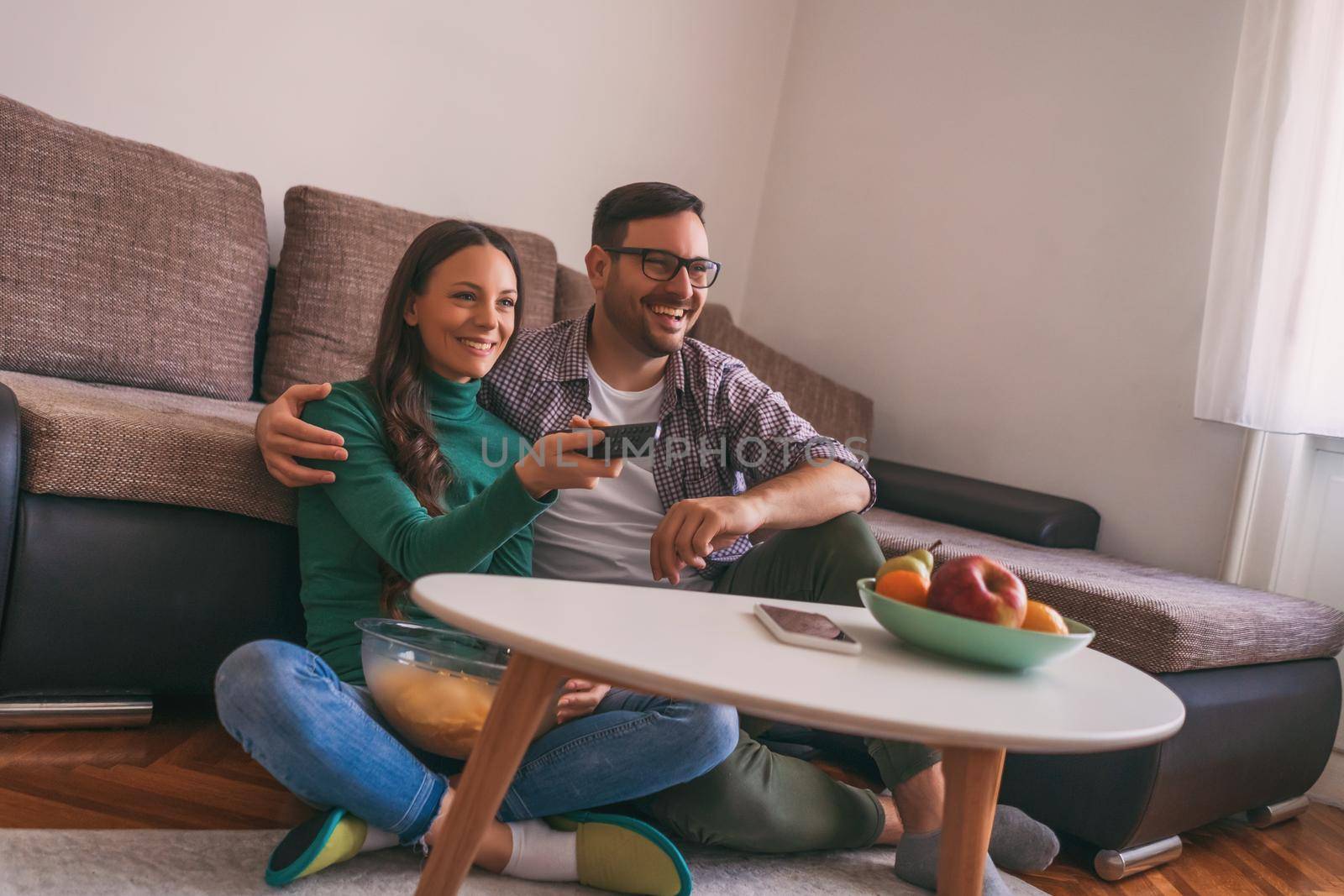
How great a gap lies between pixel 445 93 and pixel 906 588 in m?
1.97

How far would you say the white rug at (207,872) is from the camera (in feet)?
3.59

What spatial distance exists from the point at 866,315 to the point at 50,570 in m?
2.17

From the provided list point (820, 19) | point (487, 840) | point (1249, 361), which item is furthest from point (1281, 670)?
point (820, 19)

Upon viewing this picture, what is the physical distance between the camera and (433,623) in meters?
1.37

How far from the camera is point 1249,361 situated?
2164 mm

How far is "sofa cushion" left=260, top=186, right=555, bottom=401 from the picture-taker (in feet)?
7.04

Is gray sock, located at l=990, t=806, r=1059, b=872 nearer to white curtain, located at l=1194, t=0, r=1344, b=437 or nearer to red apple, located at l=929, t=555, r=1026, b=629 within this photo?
red apple, located at l=929, t=555, r=1026, b=629

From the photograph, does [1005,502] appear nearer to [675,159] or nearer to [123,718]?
[675,159]

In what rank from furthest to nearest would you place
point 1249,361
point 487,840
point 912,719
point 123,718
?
point 1249,361, point 123,718, point 487,840, point 912,719

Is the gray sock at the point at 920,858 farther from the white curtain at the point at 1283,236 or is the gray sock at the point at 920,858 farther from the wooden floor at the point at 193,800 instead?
the white curtain at the point at 1283,236

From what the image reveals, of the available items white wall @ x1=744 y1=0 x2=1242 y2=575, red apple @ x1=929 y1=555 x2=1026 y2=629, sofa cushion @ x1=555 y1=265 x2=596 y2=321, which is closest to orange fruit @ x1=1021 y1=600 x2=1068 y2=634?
red apple @ x1=929 y1=555 x2=1026 y2=629

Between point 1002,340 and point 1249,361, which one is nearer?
point 1249,361

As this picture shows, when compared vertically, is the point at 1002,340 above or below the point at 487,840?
above

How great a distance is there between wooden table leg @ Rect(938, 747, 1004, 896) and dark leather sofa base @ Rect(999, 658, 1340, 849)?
668 millimetres
